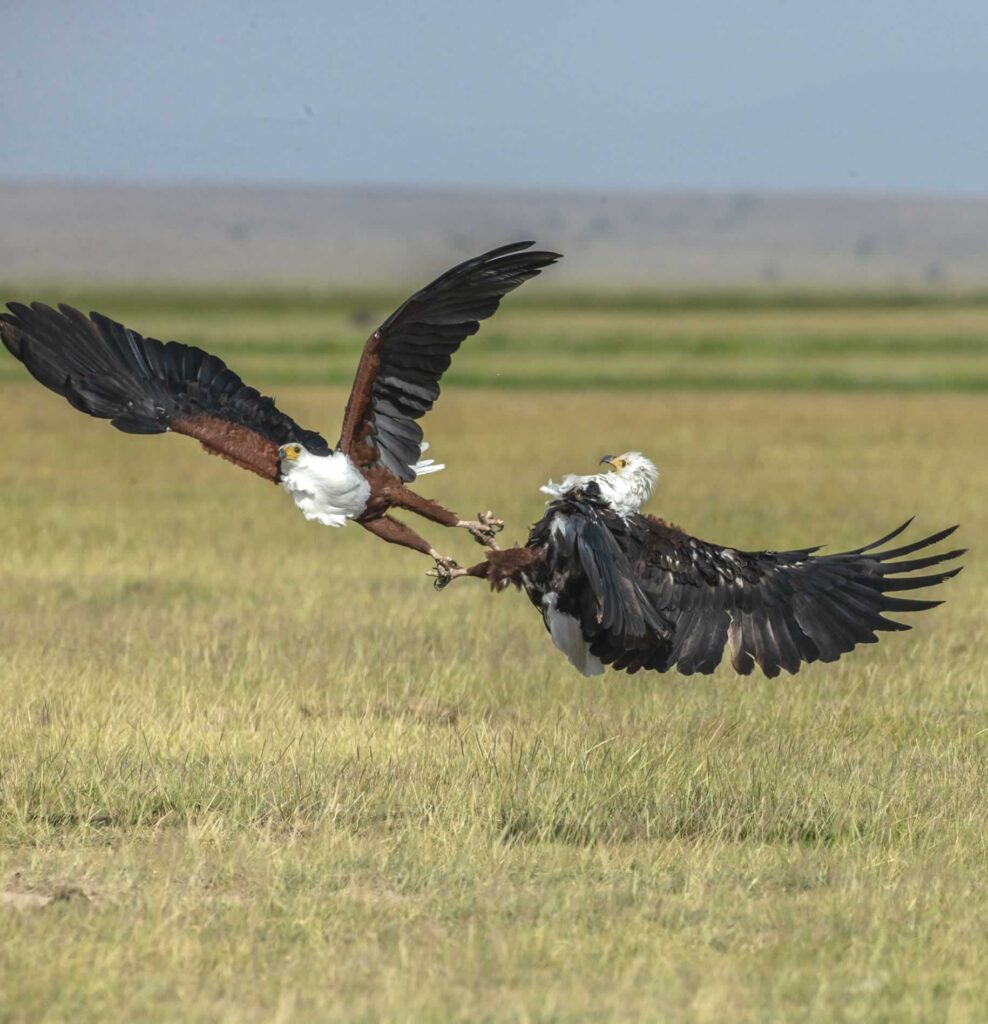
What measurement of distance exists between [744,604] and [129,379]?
2967 millimetres

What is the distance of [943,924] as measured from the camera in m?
6.27

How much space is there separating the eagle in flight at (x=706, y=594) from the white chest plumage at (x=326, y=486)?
519mm

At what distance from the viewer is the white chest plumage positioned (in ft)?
26.3

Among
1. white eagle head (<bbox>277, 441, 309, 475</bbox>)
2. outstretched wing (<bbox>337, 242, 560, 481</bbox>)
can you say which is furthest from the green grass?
white eagle head (<bbox>277, 441, 309, 475</bbox>)

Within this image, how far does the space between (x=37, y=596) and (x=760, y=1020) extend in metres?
8.84

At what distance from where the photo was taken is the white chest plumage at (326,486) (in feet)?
26.3

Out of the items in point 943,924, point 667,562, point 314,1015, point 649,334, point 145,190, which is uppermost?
point 145,190

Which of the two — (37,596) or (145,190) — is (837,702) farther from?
(145,190)

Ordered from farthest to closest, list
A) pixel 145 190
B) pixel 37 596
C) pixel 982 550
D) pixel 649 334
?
pixel 145 190, pixel 649 334, pixel 982 550, pixel 37 596

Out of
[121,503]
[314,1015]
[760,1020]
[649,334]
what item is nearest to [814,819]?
[760,1020]

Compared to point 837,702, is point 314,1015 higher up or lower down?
lower down

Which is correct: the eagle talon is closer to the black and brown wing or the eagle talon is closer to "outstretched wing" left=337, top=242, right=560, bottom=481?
the black and brown wing

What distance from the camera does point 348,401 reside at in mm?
8219

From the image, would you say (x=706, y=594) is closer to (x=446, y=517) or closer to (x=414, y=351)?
(x=446, y=517)
